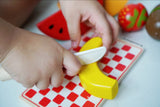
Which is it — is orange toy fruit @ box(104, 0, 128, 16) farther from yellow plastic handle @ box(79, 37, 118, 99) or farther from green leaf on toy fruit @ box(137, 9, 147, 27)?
yellow plastic handle @ box(79, 37, 118, 99)

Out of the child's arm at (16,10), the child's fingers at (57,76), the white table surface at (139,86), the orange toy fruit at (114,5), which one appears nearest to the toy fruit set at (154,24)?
the white table surface at (139,86)

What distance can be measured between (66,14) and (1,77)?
0.27m

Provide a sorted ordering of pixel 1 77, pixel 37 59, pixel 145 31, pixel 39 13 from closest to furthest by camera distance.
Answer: pixel 37 59 → pixel 1 77 → pixel 145 31 → pixel 39 13

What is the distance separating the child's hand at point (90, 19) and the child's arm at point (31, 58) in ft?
0.47

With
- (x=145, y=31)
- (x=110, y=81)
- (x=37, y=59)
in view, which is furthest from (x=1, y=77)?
(x=145, y=31)

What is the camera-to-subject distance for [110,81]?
0.49m

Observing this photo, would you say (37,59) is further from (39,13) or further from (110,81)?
(39,13)

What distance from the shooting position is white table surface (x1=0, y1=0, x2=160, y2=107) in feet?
1.68

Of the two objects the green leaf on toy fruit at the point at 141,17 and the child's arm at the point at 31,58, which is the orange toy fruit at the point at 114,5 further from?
the child's arm at the point at 31,58

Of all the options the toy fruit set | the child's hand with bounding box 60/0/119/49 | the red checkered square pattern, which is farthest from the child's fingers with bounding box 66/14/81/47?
the toy fruit set

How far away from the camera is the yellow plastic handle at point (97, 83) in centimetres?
49

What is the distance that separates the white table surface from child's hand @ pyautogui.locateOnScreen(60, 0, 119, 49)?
0.10 meters

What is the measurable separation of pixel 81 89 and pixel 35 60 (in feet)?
0.51

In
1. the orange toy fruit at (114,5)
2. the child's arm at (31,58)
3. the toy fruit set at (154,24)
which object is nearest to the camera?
the child's arm at (31,58)
